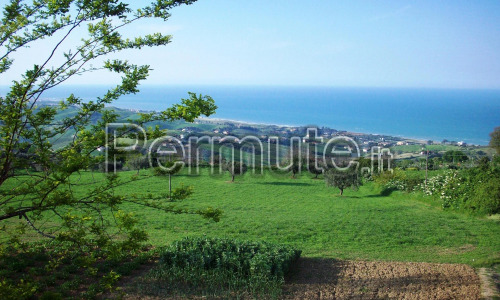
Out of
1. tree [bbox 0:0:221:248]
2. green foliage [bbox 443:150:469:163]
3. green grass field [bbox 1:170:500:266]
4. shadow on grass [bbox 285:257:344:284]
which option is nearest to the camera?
tree [bbox 0:0:221:248]

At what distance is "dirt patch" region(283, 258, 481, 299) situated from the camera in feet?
25.8

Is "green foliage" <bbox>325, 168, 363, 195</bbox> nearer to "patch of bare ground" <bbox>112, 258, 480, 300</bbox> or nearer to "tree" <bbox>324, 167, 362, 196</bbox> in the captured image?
"tree" <bbox>324, 167, 362, 196</bbox>

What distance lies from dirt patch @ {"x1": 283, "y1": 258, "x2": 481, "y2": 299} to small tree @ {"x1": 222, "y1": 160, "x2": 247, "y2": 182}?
2092 cm

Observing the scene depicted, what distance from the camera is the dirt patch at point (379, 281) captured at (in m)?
7.86

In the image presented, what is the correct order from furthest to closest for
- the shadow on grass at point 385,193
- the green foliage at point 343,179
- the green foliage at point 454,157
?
1. the green foliage at point 454,157
2. the shadow on grass at point 385,193
3. the green foliage at point 343,179

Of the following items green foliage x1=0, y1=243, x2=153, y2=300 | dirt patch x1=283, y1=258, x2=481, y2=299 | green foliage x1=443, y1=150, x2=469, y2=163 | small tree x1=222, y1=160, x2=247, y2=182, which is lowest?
dirt patch x1=283, y1=258, x2=481, y2=299

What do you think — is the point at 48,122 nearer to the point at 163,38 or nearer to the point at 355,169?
the point at 163,38

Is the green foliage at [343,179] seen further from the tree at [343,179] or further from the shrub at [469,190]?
the shrub at [469,190]

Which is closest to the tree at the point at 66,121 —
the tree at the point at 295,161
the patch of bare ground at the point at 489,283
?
the patch of bare ground at the point at 489,283

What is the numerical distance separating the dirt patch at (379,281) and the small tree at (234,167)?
824 inches

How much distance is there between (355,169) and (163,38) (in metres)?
23.9

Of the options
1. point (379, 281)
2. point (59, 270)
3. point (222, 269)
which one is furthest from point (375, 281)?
point (59, 270)

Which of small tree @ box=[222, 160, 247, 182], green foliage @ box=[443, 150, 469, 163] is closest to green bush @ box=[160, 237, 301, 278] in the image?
small tree @ box=[222, 160, 247, 182]

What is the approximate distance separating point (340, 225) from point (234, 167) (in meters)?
15.7
